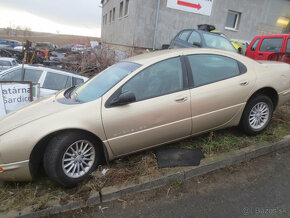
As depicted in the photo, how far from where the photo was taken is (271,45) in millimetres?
6926

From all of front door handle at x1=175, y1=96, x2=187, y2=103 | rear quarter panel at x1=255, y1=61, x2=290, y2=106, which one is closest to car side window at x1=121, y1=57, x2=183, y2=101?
A: front door handle at x1=175, y1=96, x2=187, y2=103

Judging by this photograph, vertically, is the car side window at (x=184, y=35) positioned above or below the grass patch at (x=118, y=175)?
above

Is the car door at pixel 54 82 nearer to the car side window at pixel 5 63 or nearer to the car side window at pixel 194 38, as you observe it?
the car side window at pixel 194 38

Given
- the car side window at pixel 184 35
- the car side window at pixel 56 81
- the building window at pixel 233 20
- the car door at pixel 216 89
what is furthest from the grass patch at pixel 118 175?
the building window at pixel 233 20

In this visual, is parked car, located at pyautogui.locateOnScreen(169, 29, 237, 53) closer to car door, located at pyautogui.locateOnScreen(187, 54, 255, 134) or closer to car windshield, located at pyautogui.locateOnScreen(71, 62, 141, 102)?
car door, located at pyautogui.locateOnScreen(187, 54, 255, 134)

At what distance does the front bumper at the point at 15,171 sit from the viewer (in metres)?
2.32

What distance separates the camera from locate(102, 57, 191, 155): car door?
2592 mm

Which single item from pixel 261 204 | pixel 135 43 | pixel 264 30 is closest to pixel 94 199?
pixel 261 204

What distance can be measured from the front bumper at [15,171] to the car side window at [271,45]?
742cm

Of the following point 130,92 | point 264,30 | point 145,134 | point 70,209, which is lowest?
point 70,209

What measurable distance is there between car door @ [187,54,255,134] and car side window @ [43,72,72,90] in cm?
393

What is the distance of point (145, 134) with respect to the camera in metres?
2.72

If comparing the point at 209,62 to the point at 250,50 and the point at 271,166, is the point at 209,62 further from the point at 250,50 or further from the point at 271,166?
the point at 250,50

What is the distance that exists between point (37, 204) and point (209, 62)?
292 cm
